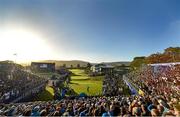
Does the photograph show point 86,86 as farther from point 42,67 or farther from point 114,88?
point 42,67

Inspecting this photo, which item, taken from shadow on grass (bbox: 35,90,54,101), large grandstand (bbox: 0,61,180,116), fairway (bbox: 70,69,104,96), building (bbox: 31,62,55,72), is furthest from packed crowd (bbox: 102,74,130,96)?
building (bbox: 31,62,55,72)

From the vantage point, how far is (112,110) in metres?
18.0

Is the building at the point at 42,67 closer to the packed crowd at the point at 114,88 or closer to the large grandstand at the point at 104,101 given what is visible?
the large grandstand at the point at 104,101

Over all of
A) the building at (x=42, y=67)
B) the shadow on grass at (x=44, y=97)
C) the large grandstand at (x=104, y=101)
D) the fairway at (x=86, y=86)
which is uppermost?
the building at (x=42, y=67)

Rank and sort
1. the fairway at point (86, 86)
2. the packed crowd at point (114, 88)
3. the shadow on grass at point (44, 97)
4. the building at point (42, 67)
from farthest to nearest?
the building at point (42, 67)
the fairway at point (86, 86)
the shadow on grass at point (44, 97)
the packed crowd at point (114, 88)

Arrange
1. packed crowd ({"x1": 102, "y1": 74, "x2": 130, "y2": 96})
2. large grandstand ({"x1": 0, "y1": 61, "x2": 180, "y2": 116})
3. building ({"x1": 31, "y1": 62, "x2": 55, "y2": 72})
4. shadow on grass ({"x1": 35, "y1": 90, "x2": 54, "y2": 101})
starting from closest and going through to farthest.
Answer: large grandstand ({"x1": 0, "y1": 61, "x2": 180, "y2": 116}) < packed crowd ({"x1": 102, "y1": 74, "x2": 130, "y2": 96}) < shadow on grass ({"x1": 35, "y1": 90, "x2": 54, "y2": 101}) < building ({"x1": 31, "y1": 62, "x2": 55, "y2": 72})

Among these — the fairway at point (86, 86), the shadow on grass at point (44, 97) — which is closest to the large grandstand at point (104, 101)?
the shadow on grass at point (44, 97)

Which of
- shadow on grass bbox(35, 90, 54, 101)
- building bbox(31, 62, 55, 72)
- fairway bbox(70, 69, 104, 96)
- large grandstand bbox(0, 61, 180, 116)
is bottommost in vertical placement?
shadow on grass bbox(35, 90, 54, 101)

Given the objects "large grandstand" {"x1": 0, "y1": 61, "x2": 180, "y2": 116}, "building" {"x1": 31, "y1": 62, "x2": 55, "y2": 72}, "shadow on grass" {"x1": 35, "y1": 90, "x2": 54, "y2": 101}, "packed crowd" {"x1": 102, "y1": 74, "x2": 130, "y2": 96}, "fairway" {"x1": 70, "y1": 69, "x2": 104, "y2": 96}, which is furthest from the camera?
"building" {"x1": 31, "y1": 62, "x2": 55, "y2": 72}

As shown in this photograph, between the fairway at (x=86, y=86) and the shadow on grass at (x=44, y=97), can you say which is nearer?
the shadow on grass at (x=44, y=97)

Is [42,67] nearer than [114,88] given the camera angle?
No

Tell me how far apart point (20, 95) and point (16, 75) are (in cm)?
1385

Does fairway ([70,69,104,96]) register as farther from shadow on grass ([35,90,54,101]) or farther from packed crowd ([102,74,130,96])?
shadow on grass ([35,90,54,101])

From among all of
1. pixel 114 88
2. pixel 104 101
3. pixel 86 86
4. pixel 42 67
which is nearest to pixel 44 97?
pixel 114 88
